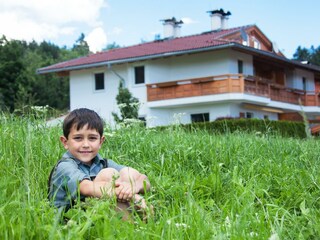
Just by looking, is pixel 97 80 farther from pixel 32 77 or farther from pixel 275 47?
pixel 32 77

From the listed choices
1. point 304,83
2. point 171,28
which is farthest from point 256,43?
point 171,28

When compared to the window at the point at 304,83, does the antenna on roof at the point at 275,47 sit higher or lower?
higher

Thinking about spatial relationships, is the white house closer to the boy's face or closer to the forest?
the forest

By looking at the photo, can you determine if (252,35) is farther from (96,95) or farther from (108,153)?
(108,153)

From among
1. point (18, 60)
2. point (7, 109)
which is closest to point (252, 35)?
A: point (18, 60)

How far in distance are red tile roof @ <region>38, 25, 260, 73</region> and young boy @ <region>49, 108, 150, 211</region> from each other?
24.6m

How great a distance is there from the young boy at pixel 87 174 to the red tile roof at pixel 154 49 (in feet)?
80.6

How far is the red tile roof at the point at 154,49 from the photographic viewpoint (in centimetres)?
2953

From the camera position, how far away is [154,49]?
104ft

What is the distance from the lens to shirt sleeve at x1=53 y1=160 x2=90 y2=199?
3.62 meters

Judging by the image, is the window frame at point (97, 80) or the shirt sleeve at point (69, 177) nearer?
the shirt sleeve at point (69, 177)

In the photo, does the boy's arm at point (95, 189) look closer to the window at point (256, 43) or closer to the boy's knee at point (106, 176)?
the boy's knee at point (106, 176)

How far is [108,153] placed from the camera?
18.5 feet

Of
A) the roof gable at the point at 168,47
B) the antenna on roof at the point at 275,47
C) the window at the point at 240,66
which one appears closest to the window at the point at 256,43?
the roof gable at the point at 168,47
